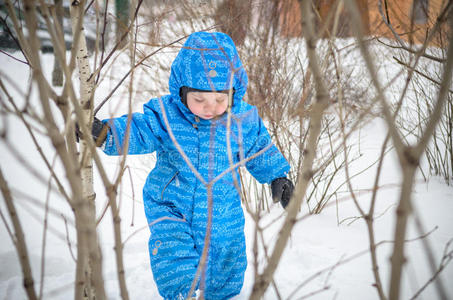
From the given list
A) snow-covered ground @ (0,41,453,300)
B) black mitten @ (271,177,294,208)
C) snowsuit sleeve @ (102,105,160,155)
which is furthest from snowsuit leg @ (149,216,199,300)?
black mitten @ (271,177,294,208)

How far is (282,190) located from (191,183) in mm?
480

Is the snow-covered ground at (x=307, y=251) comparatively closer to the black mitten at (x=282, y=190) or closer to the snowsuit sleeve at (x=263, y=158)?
the black mitten at (x=282, y=190)

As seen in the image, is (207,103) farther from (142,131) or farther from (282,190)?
(282,190)

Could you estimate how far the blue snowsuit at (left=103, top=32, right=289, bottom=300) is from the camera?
5.00 feet

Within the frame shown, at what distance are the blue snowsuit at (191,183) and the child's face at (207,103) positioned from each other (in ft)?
0.13

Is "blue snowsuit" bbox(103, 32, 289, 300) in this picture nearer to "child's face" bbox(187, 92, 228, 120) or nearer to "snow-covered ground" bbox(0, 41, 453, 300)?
"child's face" bbox(187, 92, 228, 120)

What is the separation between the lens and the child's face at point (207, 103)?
1497 millimetres

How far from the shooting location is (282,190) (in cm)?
171

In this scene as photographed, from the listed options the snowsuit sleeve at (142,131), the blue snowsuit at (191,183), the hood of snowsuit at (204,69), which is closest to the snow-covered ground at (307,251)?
the blue snowsuit at (191,183)

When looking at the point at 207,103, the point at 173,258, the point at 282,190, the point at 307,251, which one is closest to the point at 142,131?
the point at 207,103

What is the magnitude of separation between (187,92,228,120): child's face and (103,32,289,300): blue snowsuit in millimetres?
39

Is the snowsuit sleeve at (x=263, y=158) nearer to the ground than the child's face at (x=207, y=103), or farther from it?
nearer to the ground

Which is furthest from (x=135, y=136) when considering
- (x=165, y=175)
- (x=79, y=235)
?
(x=79, y=235)

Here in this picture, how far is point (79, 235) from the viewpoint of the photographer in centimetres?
65
